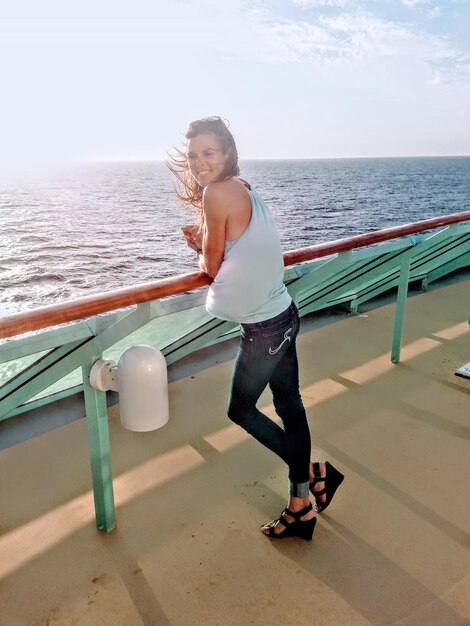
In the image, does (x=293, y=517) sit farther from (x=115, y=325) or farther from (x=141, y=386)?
(x=115, y=325)

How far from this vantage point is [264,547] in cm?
192

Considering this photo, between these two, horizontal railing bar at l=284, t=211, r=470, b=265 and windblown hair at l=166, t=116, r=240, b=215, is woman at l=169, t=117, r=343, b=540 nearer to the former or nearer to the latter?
windblown hair at l=166, t=116, r=240, b=215

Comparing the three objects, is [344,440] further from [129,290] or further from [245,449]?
[129,290]

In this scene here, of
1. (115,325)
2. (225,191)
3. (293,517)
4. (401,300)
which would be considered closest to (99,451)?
(115,325)

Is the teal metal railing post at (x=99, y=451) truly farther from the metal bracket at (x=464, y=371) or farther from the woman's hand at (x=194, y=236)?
the metal bracket at (x=464, y=371)

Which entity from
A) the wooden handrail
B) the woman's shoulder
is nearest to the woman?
the woman's shoulder

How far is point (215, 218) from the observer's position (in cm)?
149

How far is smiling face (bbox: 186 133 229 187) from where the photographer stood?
158cm

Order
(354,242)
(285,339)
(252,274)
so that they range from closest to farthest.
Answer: (252,274) → (285,339) → (354,242)

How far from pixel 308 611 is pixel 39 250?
4181cm

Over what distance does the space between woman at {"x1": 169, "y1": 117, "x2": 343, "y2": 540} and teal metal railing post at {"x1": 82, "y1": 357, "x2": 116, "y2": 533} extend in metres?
0.48

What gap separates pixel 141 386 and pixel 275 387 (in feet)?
1.67

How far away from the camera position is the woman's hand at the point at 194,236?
1817mm

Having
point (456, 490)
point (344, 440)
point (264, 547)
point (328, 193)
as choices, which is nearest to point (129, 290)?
point (264, 547)
